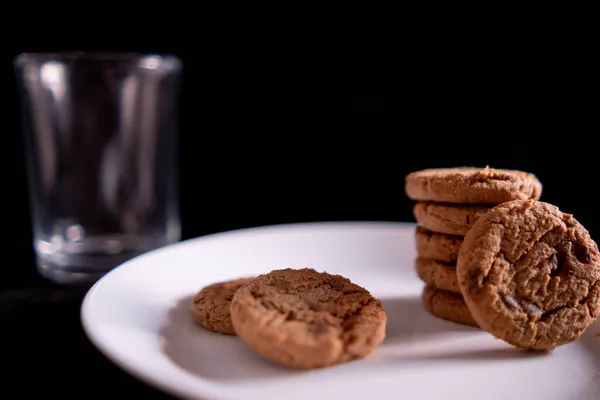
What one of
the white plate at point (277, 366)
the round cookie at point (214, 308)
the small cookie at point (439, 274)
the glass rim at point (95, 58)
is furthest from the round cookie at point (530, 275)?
the glass rim at point (95, 58)

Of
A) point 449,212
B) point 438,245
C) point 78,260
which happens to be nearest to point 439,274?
point 438,245

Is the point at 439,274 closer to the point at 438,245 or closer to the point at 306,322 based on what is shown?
the point at 438,245

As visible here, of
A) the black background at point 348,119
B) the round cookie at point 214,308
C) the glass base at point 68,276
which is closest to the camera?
the round cookie at point 214,308

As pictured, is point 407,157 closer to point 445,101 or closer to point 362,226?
point 445,101

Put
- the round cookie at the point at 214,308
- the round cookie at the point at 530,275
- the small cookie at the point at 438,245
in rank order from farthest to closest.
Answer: the small cookie at the point at 438,245 → the round cookie at the point at 214,308 → the round cookie at the point at 530,275

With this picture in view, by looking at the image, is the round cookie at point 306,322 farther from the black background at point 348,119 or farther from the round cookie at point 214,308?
the black background at point 348,119

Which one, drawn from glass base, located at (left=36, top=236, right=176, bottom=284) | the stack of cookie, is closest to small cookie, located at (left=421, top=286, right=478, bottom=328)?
the stack of cookie

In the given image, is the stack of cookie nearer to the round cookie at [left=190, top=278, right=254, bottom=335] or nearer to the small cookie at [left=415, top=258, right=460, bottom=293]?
the small cookie at [left=415, top=258, right=460, bottom=293]

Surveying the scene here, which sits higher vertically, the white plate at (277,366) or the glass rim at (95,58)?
the glass rim at (95,58)
